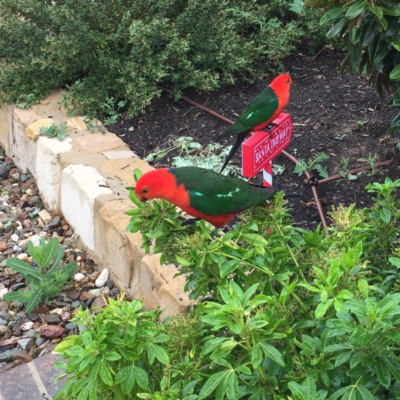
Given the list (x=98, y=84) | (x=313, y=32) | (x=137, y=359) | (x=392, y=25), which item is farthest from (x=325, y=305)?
(x=313, y=32)

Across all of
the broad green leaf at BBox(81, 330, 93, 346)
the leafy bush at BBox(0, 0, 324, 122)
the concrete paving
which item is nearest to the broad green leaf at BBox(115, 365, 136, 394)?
the broad green leaf at BBox(81, 330, 93, 346)

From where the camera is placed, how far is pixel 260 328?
141 cm

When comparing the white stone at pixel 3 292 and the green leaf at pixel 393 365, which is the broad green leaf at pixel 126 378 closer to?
the green leaf at pixel 393 365

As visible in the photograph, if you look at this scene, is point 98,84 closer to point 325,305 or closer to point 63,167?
point 63,167

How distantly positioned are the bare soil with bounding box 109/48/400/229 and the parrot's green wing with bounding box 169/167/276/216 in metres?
1.06

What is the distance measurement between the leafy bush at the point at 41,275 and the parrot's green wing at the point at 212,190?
137 centimetres

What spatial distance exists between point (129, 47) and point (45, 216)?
4.94ft

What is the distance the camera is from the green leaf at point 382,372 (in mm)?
1272

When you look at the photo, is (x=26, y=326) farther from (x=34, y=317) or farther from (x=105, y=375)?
(x=105, y=375)

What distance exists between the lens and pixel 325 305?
136 centimetres

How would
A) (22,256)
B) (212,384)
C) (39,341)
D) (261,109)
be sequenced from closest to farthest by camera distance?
1. (212,384)
2. (261,109)
3. (39,341)
4. (22,256)

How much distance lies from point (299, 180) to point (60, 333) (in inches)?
64.2

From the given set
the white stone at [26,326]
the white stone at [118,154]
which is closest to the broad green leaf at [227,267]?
the white stone at [26,326]

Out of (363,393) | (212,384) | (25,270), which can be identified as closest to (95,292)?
(25,270)
